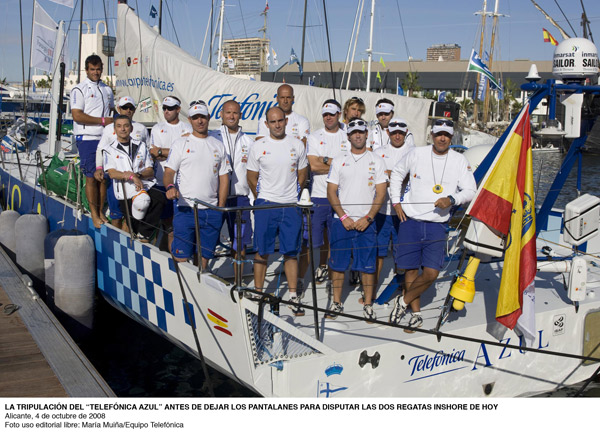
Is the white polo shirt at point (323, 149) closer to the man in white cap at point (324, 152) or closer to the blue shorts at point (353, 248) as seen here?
the man in white cap at point (324, 152)

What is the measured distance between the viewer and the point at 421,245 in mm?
4676

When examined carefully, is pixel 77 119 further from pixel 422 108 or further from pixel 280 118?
pixel 422 108

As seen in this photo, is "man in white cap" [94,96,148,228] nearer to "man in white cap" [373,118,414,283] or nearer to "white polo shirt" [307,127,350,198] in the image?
"white polo shirt" [307,127,350,198]

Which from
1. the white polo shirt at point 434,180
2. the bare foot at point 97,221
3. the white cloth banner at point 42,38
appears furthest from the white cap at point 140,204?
the white cloth banner at point 42,38

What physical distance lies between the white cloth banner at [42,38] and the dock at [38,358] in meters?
4.09

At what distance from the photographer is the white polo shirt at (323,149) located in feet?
18.3

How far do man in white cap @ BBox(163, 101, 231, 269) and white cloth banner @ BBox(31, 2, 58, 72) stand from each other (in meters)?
5.14

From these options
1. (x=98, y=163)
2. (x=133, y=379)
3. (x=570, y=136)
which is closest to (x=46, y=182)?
(x=98, y=163)

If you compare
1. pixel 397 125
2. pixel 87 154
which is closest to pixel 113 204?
pixel 87 154

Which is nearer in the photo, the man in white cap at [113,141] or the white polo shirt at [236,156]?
the white polo shirt at [236,156]

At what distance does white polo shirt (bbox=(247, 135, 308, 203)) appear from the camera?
4992mm

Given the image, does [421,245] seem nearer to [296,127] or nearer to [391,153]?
[391,153]

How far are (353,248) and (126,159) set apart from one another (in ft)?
7.74

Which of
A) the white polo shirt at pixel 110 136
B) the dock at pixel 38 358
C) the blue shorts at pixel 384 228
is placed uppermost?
the white polo shirt at pixel 110 136
